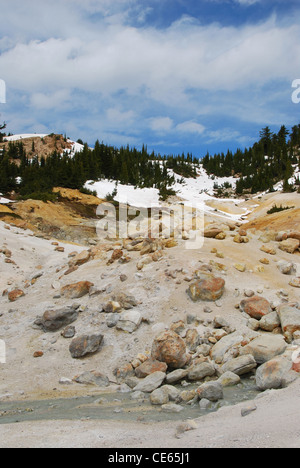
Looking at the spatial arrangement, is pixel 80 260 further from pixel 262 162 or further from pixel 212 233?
→ pixel 262 162

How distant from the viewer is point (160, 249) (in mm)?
12633

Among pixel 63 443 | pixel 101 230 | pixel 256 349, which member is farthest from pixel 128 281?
pixel 101 230

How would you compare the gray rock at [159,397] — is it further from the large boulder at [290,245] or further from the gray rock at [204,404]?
the large boulder at [290,245]

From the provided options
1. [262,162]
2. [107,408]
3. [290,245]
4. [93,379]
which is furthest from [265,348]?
[262,162]

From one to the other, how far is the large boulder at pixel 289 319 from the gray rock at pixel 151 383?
3.20 m

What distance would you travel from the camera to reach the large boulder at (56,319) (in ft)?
29.7

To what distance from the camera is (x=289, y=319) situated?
7875 mm

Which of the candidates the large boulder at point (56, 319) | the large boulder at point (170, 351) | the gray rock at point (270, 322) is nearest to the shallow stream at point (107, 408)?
the large boulder at point (170, 351)

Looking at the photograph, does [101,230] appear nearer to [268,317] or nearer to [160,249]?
[160,249]

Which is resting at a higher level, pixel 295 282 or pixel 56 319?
pixel 295 282

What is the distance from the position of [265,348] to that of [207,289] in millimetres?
2929

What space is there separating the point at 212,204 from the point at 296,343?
48.3 metres

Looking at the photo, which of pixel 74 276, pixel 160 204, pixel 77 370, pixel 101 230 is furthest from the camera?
pixel 160 204

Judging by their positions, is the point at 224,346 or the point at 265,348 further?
the point at 224,346
